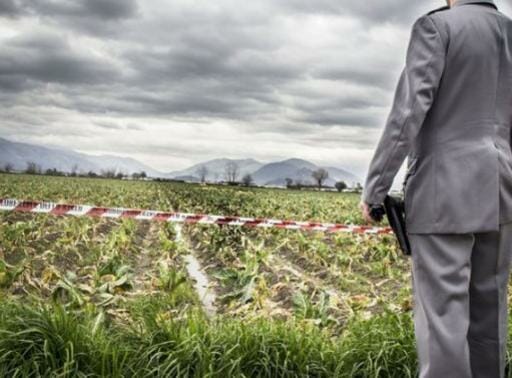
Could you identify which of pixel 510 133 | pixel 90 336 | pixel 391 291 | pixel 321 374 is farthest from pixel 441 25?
pixel 391 291

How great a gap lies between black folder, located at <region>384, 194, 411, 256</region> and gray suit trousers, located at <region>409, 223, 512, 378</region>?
0.25 ft

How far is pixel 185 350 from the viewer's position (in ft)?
11.5

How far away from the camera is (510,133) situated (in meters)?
3.17

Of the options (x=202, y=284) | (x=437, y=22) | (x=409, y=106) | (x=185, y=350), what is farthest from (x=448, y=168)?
(x=202, y=284)

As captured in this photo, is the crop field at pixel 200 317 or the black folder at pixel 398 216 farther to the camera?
the crop field at pixel 200 317

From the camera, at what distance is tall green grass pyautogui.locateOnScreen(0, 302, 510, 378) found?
134 inches

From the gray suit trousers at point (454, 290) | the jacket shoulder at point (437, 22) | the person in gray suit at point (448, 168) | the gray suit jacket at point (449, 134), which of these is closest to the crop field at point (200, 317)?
the gray suit trousers at point (454, 290)

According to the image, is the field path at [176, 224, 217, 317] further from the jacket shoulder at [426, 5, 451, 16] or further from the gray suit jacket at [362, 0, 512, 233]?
the jacket shoulder at [426, 5, 451, 16]

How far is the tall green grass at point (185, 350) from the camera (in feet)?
11.2

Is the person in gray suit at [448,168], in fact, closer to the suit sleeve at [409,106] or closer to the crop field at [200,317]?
the suit sleeve at [409,106]

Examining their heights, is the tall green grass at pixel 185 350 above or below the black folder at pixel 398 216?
below

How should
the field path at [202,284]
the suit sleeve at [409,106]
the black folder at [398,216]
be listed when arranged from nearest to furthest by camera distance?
the suit sleeve at [409,106] → the black folder at [398,216] → the field path at [202,284]

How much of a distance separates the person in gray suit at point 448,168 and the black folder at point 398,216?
0.05 meters

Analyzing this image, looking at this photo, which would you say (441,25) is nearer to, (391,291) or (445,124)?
(445,124)
